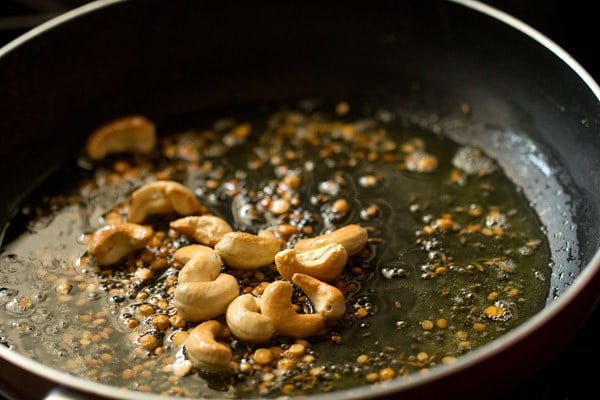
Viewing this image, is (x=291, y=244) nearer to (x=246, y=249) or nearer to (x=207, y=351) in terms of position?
(x=246, y=249)

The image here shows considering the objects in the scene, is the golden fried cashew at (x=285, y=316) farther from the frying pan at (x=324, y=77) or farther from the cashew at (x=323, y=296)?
the frying pan at (x=324, y=77)

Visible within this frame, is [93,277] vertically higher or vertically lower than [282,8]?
lower

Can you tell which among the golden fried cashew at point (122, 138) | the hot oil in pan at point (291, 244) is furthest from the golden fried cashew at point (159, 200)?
the golden fried cashew at point (122, 138)

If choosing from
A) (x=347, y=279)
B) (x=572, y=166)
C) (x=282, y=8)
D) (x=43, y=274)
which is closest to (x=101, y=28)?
(x=282, y=8)

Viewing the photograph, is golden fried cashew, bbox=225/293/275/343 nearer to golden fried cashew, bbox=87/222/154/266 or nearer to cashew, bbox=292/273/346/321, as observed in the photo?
cashew, bbox=292/273/346/321

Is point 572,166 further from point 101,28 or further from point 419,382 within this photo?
point 101,28
